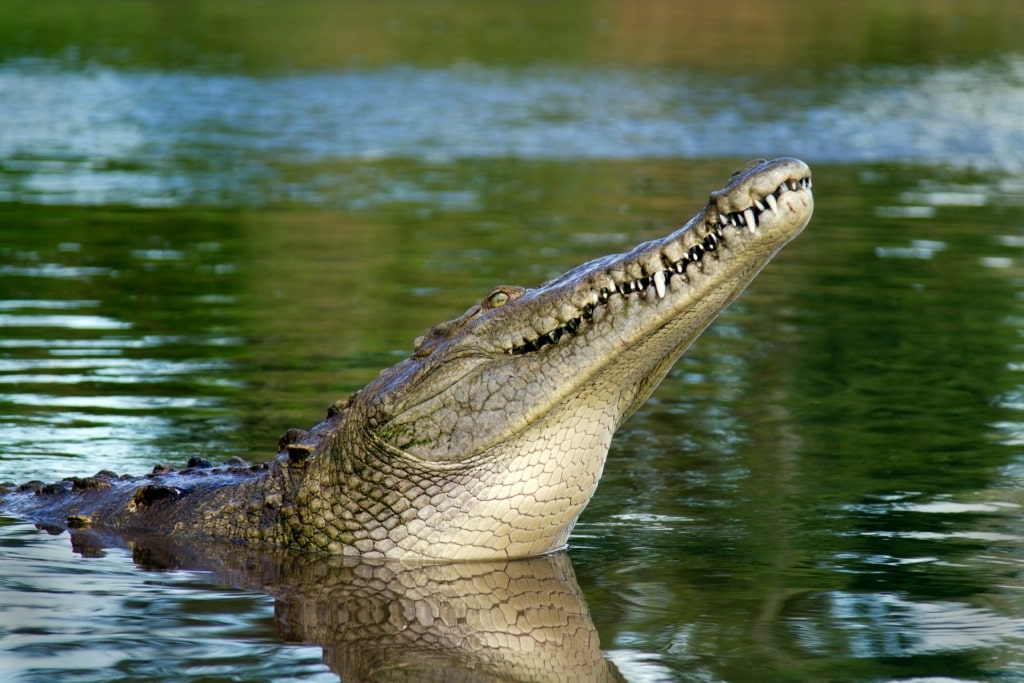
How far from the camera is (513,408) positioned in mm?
5355

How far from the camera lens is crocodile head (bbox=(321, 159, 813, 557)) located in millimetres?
5086

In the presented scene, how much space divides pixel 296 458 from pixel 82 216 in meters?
10.6

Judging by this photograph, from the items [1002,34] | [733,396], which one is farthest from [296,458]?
[1002,34]

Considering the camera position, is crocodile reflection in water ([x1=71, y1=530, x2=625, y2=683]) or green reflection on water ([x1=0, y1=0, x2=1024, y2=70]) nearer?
crocodile reflection in water ([x1=71, y1=530, x2=625, y2=683])

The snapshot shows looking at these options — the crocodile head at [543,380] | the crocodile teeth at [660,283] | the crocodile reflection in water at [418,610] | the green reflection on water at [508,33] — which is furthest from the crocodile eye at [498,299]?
the green reflection on water at [508,33]

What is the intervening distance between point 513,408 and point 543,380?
5.7 inches

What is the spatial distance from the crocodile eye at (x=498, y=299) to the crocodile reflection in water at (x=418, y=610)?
3.06 feet

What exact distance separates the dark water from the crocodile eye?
3.22 ft

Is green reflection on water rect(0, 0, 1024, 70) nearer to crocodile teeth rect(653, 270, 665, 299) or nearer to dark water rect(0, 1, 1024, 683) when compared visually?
dark water rect(0, 1, 1024, 683)

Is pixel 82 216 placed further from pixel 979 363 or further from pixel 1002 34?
pixel 1002 34

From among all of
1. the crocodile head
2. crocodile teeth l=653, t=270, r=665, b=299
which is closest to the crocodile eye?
the crocodile head

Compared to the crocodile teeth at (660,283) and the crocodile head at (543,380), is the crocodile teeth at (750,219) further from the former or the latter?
the crocodile teeth at (660,283)

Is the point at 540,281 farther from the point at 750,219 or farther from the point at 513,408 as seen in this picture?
the point at 750,219

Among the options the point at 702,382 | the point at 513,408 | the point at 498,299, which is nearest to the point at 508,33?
the point at 702,382
